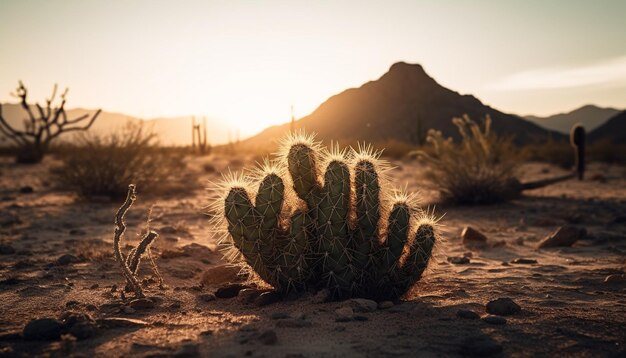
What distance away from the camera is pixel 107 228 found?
8289 mm

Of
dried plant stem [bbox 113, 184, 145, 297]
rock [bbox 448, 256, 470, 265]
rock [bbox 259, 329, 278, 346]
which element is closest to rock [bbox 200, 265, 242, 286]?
dried plant stem [bbox 113, 184, 145, 297]

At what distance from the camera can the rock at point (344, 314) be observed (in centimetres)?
363

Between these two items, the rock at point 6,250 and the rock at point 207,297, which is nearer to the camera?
the rock at point 207,297

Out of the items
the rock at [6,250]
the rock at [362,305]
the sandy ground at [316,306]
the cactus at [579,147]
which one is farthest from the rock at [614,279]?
the cactus at [579,147]

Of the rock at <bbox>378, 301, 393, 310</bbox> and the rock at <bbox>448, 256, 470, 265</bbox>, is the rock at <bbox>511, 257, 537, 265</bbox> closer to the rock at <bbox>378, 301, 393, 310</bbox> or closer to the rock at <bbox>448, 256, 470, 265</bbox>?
the rock at <bbox>448, 256, 470, 265</bbox>

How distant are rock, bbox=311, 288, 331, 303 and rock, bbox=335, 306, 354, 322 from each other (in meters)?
0.29

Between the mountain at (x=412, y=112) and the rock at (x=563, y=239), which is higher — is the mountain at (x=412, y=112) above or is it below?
above

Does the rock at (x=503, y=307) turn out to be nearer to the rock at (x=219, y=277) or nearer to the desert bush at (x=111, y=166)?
the rock at (x=219, y=277)

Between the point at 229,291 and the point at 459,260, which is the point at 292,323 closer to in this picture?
the point at 229,291

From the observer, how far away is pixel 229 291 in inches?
178

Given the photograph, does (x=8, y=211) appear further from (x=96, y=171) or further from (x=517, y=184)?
(x=517, y=184)

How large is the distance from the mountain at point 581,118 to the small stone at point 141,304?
108m

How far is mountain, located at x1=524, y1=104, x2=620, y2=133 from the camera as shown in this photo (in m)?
104

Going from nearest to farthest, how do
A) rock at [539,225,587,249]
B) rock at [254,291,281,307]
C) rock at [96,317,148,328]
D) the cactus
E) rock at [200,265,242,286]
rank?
rock at [96,317,148,328] < rock at [254,291,281,307] < rock at [200,265,242,286] < rock at [539,225,587,249] < the cactus
